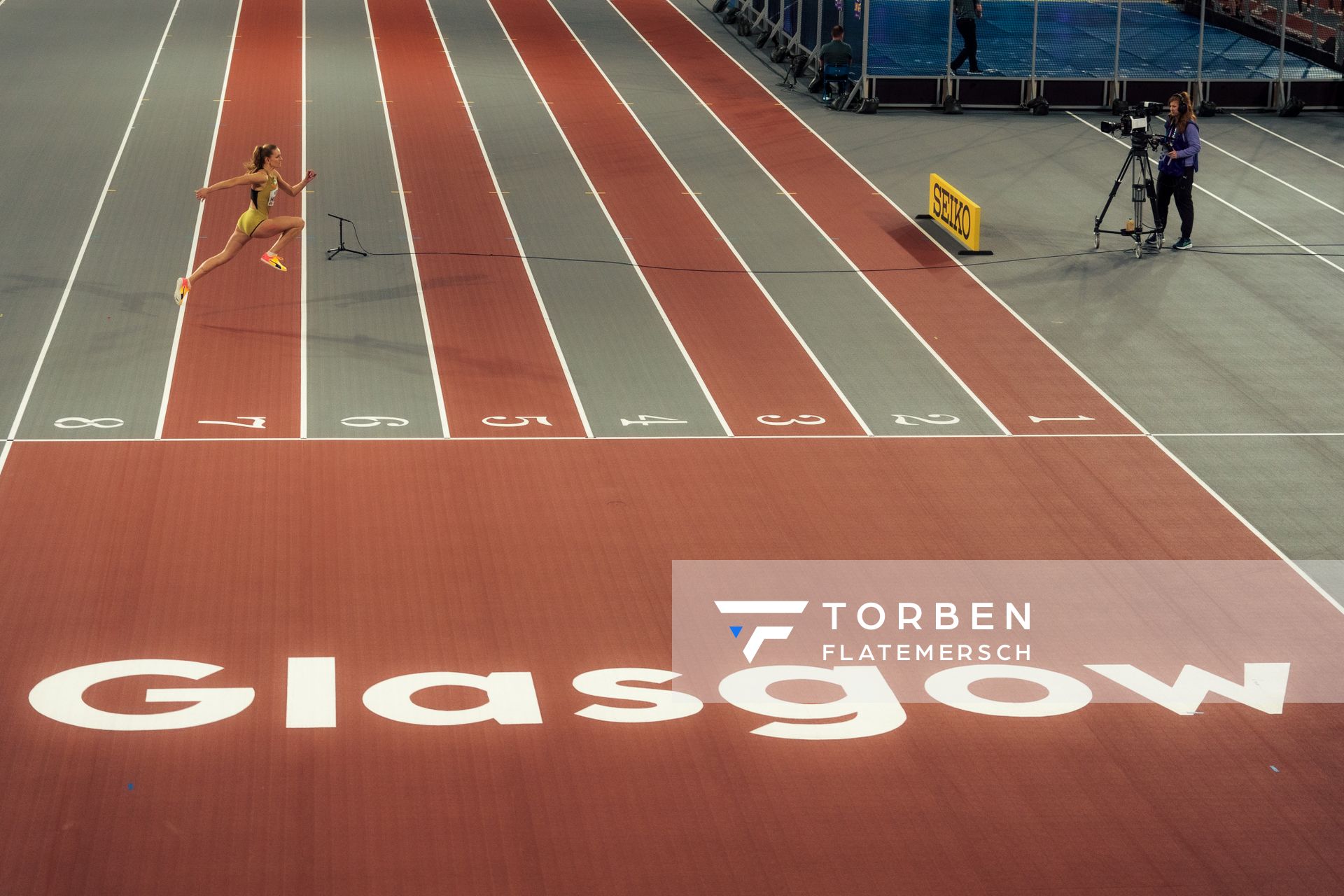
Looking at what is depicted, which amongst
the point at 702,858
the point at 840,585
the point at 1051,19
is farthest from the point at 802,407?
the point at 1051,19

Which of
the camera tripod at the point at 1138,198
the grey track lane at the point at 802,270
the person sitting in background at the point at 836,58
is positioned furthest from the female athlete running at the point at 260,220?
the person sitting in background at the point at 836,58

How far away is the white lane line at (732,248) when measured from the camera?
13086 mm

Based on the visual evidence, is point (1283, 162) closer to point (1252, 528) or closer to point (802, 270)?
point (802, 270)

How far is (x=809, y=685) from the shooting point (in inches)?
329

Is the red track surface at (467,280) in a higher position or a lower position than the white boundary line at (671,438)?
higher

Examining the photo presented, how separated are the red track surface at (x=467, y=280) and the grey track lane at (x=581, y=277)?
0.22 m

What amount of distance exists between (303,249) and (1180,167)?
928 cm

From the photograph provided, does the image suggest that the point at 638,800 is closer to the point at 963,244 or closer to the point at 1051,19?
the point at 963,244

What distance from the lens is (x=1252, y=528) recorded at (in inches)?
421

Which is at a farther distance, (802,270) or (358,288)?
(802,270)

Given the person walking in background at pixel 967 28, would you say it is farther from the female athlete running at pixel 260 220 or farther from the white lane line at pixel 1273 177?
the female athlete running at pixel 260 220

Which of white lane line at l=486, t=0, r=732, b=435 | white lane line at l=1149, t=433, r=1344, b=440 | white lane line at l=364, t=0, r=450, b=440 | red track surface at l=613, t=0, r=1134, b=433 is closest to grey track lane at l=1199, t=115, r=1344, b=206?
red track surface at l=613, t=0, r=1134, b=433

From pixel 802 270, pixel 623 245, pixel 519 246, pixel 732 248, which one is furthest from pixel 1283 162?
pixel 519 246

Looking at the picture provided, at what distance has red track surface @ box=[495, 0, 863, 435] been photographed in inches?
513
